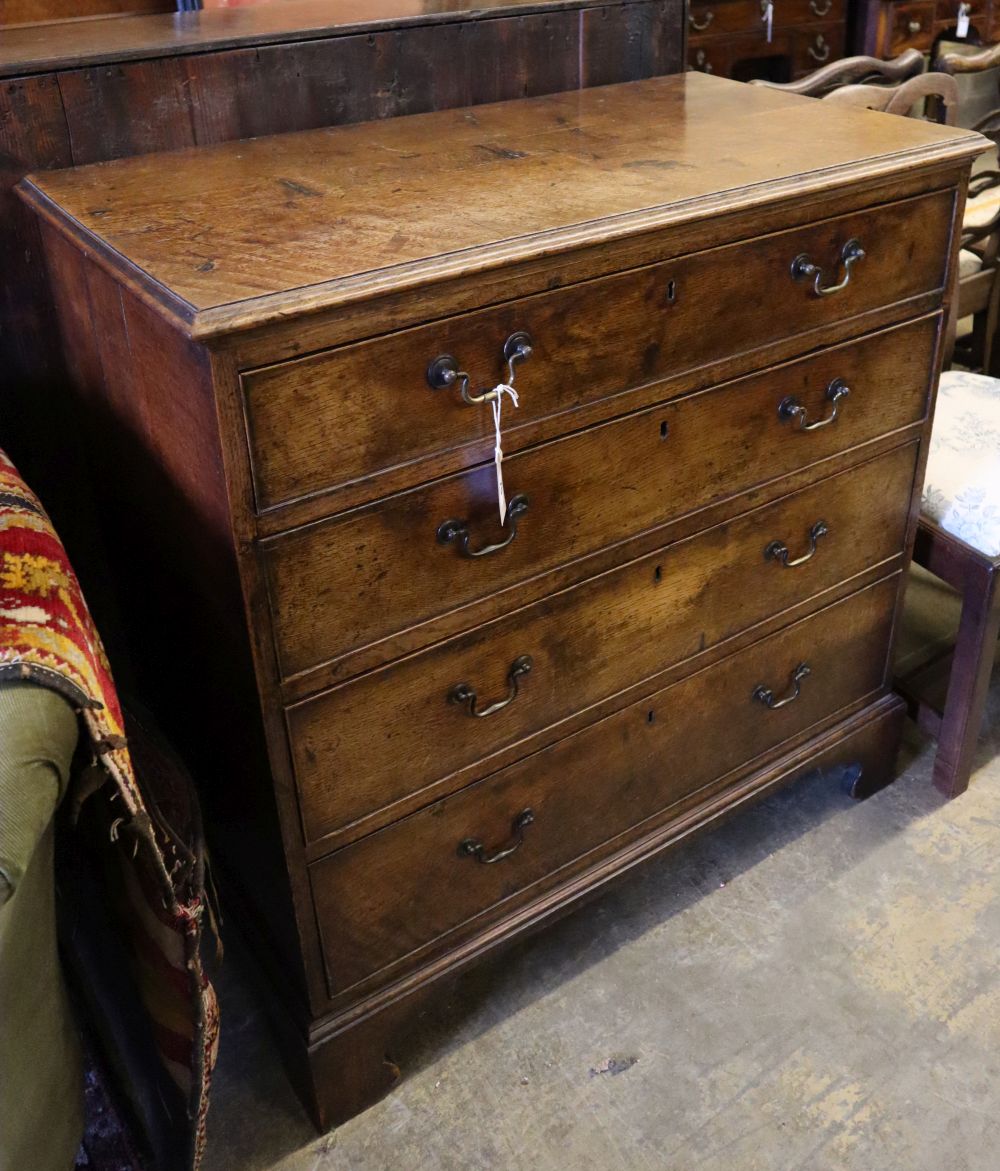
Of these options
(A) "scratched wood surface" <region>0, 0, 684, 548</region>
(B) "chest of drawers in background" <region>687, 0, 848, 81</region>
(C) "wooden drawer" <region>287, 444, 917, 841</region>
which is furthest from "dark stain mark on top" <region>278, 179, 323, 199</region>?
(B) "chest of drawers in background" <region>687, 0, 848, 81</region>

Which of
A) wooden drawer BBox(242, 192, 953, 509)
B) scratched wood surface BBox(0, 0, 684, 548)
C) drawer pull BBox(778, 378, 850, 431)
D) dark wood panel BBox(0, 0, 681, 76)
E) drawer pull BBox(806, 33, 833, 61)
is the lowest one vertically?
drawer pull BBox(806, 33, 833, 61)

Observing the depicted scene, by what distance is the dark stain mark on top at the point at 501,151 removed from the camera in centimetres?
134

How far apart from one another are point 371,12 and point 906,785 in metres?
1.40

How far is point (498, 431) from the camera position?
3.82ft

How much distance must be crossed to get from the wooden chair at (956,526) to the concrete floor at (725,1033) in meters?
0.16

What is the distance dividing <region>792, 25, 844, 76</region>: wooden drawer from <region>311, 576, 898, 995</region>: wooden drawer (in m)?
2.75

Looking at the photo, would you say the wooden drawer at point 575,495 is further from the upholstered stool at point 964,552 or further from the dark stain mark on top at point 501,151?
the dark stain mark on top at point 501,151

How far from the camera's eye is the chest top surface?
1.05 meters

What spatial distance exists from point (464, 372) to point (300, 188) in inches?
12.0

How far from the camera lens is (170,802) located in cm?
125

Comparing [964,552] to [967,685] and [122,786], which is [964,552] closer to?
[967,685]

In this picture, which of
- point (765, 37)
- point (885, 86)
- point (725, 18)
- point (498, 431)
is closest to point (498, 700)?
point (498, 431)

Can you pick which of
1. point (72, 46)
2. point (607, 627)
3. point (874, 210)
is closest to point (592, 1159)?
point (607, 627)

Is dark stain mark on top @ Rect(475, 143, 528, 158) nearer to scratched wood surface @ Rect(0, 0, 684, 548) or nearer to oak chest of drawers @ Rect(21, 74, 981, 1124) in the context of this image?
oak chest of drawers @ Rect(21, 74, 981, 1124)
